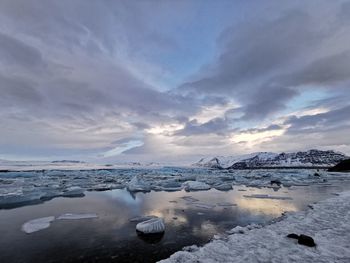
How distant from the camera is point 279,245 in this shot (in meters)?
6.32

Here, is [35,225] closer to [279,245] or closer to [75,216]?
[75,216]

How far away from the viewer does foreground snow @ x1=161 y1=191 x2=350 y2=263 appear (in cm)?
550

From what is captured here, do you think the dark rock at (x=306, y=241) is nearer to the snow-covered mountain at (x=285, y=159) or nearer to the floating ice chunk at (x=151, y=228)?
the floating ice chunk at (x=151, y=228)

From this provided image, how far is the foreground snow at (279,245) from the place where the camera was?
5.50 metres

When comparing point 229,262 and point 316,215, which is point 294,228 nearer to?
point 316,215

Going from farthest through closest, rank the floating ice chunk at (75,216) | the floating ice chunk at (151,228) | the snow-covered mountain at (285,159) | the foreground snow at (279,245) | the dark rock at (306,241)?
1. the snow-covered mountain at (285,159)
2. the floating ice chunk at (75,216)
3. the floating ice chunk at (151,228)
4. the dark rock at (306,241)
5. the foreground snow at (279,245)

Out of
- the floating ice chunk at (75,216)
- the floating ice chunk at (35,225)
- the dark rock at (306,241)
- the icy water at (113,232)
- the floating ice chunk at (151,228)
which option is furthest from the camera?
the floating ice chunk at (75,216)

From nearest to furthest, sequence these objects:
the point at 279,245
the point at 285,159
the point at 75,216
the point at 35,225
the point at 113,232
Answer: the point at 279,245
the point at 113,232
the point at 35,225
the point at 75,216
the point at 285,159

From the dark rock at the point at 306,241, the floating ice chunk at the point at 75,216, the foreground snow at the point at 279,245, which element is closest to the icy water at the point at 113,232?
the floating ice chunk at the point at 75,216

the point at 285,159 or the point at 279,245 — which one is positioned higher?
the point at 285,159

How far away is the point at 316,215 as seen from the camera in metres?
9.97

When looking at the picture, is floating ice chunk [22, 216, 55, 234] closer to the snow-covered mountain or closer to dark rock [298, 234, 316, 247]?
dark rock [298, 234, 316, 247]

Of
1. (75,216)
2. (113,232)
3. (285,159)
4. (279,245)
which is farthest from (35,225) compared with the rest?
(285,159)

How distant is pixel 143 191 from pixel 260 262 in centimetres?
1652
